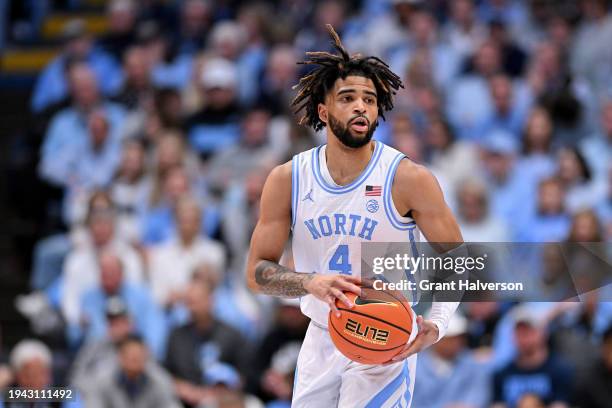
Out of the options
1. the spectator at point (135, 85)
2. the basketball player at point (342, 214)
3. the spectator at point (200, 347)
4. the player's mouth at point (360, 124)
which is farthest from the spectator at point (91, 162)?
the player's mouth at point (360, 124)

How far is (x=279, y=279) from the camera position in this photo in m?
5.79

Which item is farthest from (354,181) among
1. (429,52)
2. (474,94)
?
(429,52)

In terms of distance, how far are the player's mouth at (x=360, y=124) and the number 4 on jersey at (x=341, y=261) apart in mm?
588

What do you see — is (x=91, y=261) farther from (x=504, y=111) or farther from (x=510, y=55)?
(x=510, y=55)

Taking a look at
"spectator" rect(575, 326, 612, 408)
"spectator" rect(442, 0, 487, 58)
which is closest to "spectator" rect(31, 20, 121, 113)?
"spectator" rect(442, 0, 487, 58)

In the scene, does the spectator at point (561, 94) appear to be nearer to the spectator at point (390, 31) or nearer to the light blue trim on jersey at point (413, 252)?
the spectator at point (390, 31)

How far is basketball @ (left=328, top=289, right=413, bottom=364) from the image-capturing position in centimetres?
542

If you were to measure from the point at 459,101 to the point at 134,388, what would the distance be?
4.44 metres

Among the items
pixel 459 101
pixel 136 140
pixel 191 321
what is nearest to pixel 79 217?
pixel 136 140

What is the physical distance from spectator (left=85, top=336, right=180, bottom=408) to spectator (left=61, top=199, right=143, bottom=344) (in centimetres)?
113

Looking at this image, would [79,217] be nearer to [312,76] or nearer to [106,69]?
[106,69]

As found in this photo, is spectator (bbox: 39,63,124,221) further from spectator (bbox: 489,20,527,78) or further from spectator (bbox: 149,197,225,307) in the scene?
spectator (bbox: 489,20,527,78)

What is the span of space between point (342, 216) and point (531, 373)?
351 cm

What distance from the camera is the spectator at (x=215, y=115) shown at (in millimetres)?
11914
